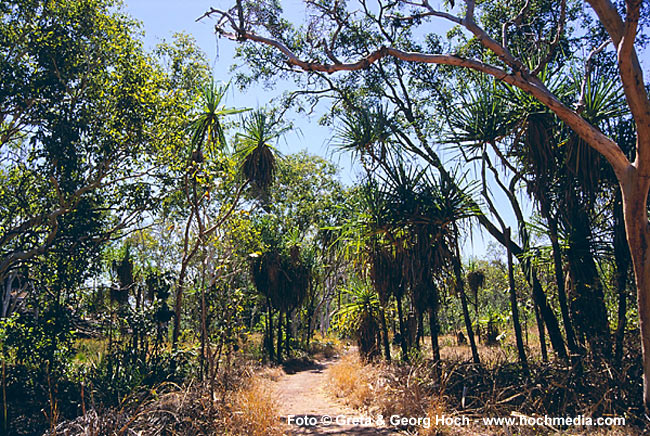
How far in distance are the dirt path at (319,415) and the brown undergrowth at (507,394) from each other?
339 mm

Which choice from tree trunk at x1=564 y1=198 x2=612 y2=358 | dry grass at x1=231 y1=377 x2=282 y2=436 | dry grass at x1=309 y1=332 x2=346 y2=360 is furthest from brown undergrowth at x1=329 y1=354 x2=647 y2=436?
dry grass at x1=309 y1=332 x2=346 y2=360

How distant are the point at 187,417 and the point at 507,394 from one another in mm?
4670

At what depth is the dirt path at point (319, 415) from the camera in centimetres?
659

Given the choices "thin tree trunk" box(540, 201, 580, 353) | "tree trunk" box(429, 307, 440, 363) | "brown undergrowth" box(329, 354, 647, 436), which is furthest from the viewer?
"tree trunk" box(429, 307, 440, 363)

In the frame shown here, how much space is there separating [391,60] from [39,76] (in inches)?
308

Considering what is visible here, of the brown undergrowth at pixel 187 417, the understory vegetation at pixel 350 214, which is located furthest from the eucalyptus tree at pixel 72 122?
the brown undergrowth at pixel 187 417

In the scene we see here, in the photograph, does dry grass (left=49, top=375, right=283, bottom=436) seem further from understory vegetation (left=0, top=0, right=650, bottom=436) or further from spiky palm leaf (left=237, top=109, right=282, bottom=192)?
spiky palm leaf (left=237, top=109, right=282, bottom=192)

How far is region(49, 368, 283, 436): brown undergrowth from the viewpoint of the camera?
194 inches

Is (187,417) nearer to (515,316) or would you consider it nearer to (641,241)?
(515,316)

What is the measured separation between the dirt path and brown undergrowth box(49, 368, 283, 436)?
2.45 feet

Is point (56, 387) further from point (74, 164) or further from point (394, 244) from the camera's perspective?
point (394, 244)

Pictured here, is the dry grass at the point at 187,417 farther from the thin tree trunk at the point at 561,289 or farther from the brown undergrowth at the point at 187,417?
the thin tree trunk at the point at 561,289

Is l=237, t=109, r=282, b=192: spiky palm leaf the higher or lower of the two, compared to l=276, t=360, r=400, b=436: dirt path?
higher

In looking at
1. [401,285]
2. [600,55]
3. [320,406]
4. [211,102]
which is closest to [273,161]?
[211,102]
